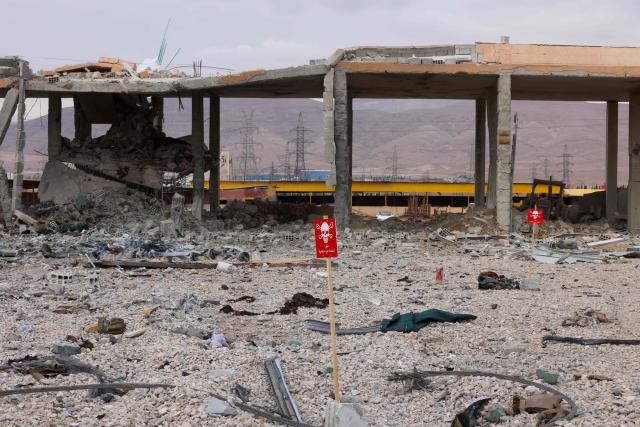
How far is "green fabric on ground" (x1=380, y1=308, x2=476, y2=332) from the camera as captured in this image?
32.8ft

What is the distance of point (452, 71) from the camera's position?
79.8 ft

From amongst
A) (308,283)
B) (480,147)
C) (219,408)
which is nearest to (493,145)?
(480,147)

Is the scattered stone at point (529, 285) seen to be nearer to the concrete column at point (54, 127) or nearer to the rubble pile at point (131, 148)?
the rubble pile at point (131, 148)

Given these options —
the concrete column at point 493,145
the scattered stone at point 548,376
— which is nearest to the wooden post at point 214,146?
the concrete column at point 493,145

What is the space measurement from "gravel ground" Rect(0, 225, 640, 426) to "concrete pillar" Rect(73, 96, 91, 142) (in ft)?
45.0

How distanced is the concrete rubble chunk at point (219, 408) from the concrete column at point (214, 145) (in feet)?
77.8

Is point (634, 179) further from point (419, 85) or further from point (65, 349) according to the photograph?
point (65, 349)

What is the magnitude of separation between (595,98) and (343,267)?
58.6 feet

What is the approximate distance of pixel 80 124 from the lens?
1206 inches

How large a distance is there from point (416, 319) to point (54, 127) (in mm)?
22280

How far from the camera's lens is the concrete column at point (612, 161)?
31531mm

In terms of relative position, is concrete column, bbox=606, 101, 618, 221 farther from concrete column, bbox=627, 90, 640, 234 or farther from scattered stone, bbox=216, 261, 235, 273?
scattered stone, bbox=216, 261, 235, 273

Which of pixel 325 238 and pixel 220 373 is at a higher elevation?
pixel 325 238

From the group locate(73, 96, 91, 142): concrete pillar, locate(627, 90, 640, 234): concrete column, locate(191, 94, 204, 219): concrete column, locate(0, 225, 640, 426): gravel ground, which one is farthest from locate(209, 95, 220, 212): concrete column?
locate(627, 90, 640, 234): concrete column
